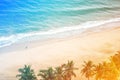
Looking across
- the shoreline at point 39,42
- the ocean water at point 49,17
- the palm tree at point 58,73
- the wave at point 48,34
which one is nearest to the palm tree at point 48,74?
the palm tree at point 58,73

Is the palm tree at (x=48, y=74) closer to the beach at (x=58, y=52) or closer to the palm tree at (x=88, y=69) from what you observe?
the palm tree at (x=88, y=69)

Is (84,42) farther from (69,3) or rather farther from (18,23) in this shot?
(69,3)

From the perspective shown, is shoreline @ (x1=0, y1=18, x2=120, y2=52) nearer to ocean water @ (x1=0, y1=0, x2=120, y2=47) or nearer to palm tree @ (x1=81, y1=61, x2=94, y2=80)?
ocean water @ (x1=0, y1=0, x2=120, y2=47)

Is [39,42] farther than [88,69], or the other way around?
[39,42]

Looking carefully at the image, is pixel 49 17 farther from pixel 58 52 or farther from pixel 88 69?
pixel 88 69

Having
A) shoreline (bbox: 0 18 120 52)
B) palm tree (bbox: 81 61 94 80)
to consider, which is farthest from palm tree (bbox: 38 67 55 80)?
shoreline (bbox: 0 18 120 52)

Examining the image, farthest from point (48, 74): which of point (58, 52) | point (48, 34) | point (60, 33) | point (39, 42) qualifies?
point (60, 33)

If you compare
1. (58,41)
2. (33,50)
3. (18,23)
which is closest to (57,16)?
(18,23)
